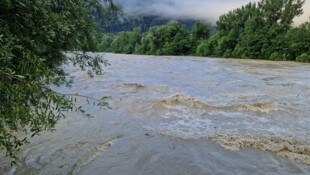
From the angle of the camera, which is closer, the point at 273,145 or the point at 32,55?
the point at 32,55

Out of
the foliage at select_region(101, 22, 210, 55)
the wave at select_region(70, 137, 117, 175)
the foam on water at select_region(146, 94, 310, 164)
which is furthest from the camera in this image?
the foliage at select_region(101, 22, 210, 55)

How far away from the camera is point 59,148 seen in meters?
11.4

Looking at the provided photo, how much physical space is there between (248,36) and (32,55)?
223ft

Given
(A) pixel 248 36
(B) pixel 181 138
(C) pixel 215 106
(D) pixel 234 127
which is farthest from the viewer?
(A) pixel 248 36

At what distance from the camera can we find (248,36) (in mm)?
69438

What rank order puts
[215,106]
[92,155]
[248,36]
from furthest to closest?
[248,36] < [215,106] < [92,155]

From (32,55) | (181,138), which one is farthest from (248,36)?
(32,55)

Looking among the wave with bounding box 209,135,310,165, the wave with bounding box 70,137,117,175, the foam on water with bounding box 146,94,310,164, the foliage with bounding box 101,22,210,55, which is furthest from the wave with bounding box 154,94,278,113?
the foliage with bounding box 101,22,210,55

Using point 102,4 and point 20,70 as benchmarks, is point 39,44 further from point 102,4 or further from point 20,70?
point 102,4

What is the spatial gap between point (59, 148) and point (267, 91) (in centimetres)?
1524

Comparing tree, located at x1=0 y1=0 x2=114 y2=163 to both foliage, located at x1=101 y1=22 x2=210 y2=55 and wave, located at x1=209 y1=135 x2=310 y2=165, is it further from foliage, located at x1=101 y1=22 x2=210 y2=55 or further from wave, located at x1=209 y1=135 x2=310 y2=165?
foliage, located at x1=101 y1=22 x2=210 y2=55

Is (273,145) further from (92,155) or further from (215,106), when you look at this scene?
(215,106)

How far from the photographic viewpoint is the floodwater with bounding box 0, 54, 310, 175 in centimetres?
984

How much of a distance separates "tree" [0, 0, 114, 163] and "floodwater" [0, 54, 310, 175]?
4005 millimetres
